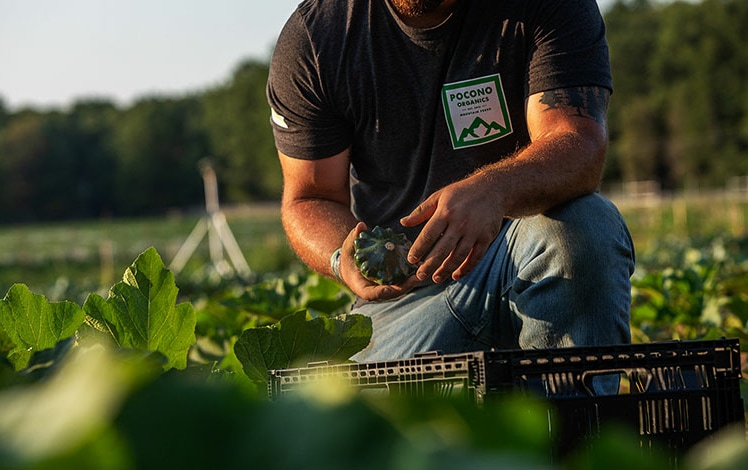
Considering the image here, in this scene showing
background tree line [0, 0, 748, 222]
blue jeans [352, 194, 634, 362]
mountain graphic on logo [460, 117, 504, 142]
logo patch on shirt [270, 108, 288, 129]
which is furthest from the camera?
background tree line [0, 0, 748, 222]

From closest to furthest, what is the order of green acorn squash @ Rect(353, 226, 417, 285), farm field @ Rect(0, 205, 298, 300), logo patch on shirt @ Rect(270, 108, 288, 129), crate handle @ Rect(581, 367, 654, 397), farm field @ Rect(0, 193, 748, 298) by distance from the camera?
crate handle @ Rect(581, 367, 654, 397) → green acorn squash @ Rect(353, 226, 417, 285) → logo patch on shirt @ Rect(270, 108, 288, 129) → farm field @ Rect(0, 193, 748, 298) → farm field @ Rect(0, 205, 298, 300)

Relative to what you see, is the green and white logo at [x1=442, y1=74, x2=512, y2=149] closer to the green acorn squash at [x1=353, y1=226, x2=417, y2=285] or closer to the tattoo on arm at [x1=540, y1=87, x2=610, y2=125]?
the tattoo on arm at [x1=540, y1=87, x2=610, y2=125]

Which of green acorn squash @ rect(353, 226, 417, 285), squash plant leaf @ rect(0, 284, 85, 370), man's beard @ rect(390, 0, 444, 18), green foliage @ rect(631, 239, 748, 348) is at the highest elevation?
squash plant leaf @ rect(0, 284, 85, 370)

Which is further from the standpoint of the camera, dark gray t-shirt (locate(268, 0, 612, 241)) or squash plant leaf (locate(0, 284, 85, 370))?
dark gray t-shirt (locate(268, 0, 612, 241))

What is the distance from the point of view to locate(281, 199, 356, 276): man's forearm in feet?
9.87

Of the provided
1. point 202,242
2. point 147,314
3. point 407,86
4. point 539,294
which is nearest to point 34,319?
point 147,314

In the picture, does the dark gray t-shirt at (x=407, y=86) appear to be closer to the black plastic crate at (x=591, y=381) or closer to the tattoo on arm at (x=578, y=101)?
the tattoo on arm at (x=578, y=101)

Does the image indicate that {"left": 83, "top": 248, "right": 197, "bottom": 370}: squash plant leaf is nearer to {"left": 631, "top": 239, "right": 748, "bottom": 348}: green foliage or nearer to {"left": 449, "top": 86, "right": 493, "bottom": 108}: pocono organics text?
{"left": 449, "top": 86, "right": 493, "bottom": 108}: pocono organics text

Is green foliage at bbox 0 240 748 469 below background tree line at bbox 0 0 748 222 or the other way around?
the other way around

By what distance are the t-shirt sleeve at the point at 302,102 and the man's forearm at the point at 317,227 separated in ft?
0.61

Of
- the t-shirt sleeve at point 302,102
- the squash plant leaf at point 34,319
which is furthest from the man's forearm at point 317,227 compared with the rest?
the squash plant leaf at point 34,319

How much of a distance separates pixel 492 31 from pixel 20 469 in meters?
2.82

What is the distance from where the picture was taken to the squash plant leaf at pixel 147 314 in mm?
1556

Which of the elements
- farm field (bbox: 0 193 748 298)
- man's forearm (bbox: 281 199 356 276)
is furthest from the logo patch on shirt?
farm field (bbox: 0 193 748 298)
